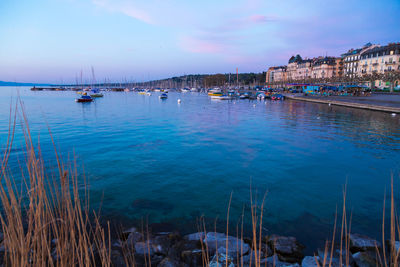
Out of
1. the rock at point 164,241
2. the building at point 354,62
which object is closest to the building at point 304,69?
the building at point 354,62

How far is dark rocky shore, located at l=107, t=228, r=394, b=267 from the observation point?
4.84m

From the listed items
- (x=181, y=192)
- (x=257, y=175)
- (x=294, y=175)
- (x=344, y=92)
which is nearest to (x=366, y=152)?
(x=294, y=175)

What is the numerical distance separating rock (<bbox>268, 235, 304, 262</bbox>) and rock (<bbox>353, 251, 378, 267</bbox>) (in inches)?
38.8

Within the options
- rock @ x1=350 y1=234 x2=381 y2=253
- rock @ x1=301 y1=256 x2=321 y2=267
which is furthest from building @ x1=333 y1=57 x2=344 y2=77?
rock @ x1=301 y1=256 x2=321 y2=267

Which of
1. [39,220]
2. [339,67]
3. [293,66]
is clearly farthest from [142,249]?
[293,66]

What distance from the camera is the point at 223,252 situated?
205 inches

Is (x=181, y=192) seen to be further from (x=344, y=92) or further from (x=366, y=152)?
(x=344, y=92)

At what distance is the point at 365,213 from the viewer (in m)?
7.30

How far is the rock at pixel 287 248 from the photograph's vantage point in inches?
203

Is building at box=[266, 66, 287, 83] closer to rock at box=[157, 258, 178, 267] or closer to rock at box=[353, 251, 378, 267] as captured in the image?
rock at box=[353, 251, 378, 267]

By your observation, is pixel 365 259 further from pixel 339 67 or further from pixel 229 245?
pixel 339 67

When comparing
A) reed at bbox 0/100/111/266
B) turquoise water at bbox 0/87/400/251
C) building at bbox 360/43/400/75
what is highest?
building at bbox 360/43/400/75

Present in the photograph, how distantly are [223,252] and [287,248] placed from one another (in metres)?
1.32

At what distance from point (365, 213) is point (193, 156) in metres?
7.82
